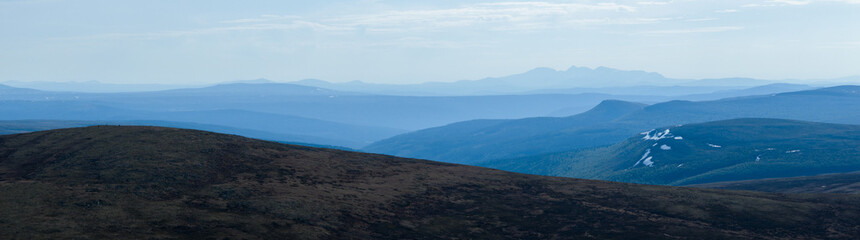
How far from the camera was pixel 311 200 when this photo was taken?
58.4 meters

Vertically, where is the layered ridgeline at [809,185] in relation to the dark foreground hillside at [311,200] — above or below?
below

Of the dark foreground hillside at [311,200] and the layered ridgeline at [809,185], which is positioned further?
the layered ridgeline at [809,185]

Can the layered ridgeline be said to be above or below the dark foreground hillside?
below

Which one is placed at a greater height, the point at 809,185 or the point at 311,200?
the point at 311,200

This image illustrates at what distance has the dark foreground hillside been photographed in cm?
4819

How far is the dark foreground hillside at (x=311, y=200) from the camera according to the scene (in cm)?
4819

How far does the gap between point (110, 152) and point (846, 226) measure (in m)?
75.1

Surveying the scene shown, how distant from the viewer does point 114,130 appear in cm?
7806

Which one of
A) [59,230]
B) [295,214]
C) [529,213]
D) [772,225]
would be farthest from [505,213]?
[59,230]

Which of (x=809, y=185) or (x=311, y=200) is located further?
(x=809, y=185)

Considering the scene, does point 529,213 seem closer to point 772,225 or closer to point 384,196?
point 384,196

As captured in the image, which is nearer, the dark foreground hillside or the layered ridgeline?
the dark foreground hillside

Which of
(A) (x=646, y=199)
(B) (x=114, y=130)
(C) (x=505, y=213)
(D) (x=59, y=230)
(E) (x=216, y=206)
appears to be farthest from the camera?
(B) (x=114, y=130)

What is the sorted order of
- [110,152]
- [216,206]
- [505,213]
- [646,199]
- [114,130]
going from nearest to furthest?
[216,206]
[505,213]
[110,152]
[646,199]
[114,130]
